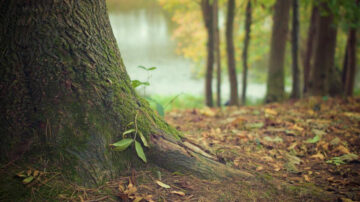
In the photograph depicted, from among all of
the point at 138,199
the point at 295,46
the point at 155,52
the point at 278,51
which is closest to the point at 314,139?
the point at 138,199

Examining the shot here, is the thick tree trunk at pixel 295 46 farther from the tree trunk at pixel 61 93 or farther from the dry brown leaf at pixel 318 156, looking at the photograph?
the tree trunk at pixel 61 93

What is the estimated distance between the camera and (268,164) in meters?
2.45

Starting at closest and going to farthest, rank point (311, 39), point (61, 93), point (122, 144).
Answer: point (61, 93)
point (122, 144)
point (311, 39)

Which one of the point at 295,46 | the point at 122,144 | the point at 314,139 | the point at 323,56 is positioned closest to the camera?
the point at 122,144

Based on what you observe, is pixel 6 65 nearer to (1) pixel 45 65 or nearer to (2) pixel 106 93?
(1) pixel 45 65

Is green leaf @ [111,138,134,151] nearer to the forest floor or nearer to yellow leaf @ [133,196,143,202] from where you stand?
the forest floor

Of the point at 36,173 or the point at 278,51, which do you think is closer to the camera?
the point at 36,173

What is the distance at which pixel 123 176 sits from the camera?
193 centimetres

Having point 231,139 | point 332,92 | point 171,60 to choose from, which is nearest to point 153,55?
point 171,60

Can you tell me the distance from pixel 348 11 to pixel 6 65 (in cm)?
603

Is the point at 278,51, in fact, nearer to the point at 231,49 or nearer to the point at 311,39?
the point at 231,49

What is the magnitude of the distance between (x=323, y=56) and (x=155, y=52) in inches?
823

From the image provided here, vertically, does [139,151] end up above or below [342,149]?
above

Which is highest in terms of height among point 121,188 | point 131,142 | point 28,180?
point 131,142
